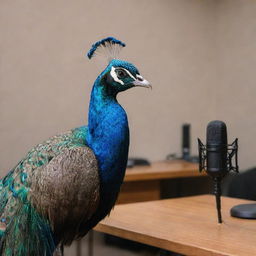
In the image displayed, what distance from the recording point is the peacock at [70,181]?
128 cm

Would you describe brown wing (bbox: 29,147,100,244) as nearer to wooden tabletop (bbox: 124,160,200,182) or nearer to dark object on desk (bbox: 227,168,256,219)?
dark object on desk (bbox: 227,168,256,219)

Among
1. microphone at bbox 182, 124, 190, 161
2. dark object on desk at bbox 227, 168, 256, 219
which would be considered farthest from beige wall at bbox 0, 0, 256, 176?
dark object on desk at bbox 227, 168, 256, 219

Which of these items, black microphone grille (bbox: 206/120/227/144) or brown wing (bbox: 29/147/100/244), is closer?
brown wing (bbox: 29/147/100/244)

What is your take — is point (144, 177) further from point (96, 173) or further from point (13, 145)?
point (96, 173)

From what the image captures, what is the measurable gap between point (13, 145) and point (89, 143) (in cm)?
223

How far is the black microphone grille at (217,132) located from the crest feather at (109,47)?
463 mm

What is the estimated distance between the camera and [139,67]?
13.9 ft

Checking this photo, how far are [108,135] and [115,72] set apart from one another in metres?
0.20

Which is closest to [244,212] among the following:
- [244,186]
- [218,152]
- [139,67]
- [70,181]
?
[218,152]

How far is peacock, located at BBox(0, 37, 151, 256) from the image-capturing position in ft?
4.21

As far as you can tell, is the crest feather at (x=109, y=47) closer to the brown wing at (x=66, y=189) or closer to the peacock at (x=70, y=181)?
the peacock at (x=70, y=181)

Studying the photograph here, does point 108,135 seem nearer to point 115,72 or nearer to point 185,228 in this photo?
point 115,72

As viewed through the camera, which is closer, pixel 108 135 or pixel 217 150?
pixel 108 135

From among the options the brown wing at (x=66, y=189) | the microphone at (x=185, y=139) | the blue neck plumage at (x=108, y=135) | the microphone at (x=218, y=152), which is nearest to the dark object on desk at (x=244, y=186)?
the microphone at (x=218, y=152)
